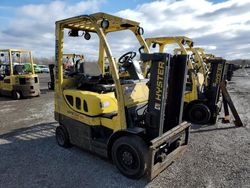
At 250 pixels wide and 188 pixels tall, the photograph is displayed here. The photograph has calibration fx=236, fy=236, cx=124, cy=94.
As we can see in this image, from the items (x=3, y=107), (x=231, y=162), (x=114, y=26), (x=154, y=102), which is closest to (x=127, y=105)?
(x=154, y=102)

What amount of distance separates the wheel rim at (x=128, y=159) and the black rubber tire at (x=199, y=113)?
4.13 metres

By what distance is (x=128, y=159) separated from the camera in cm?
385

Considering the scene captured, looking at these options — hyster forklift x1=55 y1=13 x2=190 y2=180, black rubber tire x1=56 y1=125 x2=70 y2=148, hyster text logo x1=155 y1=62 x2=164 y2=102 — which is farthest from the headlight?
black rubber tire x1=56 y1=125 x2=70 y2=148

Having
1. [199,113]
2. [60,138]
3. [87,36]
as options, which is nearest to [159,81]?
[87,36]

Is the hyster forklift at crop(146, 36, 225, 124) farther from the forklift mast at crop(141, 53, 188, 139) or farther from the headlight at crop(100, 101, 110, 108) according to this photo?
the headlight at crop(100, 101, 110, 108)

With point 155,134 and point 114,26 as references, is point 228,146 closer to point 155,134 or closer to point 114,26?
point 155,134

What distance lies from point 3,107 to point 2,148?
5.64 meters

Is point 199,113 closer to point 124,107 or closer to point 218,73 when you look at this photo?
point 218,73

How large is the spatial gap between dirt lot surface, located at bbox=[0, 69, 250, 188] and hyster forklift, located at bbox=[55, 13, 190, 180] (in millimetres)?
271

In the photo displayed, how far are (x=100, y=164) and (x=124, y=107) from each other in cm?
133

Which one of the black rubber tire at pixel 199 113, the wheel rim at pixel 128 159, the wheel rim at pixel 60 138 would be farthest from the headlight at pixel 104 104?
the black rubber tire at pixel 199 113

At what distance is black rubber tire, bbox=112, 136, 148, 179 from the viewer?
365cm

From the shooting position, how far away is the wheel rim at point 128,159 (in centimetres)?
375

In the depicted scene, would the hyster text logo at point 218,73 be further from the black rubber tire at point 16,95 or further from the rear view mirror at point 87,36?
the black rubber tire at point 16,95
